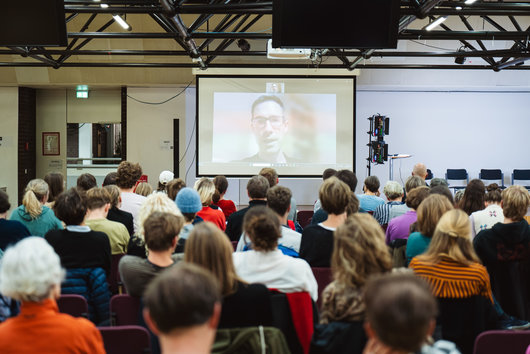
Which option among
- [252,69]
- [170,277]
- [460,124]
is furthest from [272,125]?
[170,277]

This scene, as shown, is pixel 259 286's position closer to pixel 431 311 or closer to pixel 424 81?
pixel 431 311

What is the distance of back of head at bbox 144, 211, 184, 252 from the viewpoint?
2580 millimetres

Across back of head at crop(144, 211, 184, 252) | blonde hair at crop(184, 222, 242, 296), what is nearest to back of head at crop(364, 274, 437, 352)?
blonde hair at crop(184, 222, 242, 296)

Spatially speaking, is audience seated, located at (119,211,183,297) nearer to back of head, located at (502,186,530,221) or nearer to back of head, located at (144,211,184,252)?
back of head, located at (144,211,184,252)

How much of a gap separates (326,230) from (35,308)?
2078 millimetres

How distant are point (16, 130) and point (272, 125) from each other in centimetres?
633

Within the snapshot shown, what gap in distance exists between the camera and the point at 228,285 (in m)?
2.07

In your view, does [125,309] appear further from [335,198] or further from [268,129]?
[268,129]

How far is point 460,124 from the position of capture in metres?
Answer: 12.3

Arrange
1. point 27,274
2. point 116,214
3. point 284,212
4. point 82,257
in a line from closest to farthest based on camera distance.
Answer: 1. point 27,274
2. point 82,257
3. point 284,212
4. point 116,214

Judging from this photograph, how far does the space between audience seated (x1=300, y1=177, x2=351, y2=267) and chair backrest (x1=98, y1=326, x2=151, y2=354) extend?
4.84ft

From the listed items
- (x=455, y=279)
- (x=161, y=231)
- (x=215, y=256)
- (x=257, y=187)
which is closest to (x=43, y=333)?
(x=215, y=256)

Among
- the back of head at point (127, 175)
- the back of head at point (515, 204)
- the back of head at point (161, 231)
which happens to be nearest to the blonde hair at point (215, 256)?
the back of head at point (161, 231)

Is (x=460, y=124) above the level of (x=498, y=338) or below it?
above
